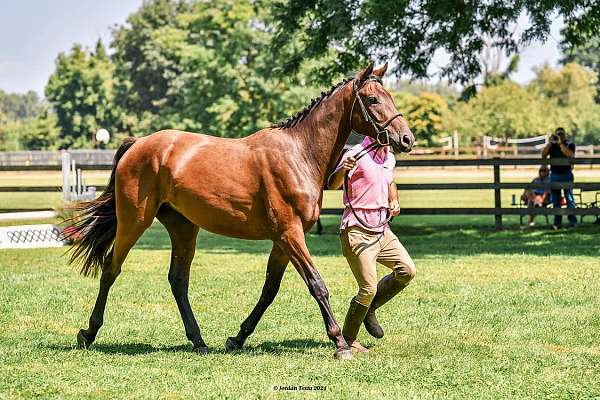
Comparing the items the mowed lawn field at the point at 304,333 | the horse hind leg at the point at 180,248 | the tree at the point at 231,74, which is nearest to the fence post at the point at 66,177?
the mowed lawn field at the point at 304,333

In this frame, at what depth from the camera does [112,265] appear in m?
8.03

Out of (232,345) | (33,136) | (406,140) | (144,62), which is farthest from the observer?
(33,136)

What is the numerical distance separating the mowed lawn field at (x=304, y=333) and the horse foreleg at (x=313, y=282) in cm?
15

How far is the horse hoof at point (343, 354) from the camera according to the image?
7062mm

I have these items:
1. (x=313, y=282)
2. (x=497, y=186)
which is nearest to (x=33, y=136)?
(x=497, y=186)

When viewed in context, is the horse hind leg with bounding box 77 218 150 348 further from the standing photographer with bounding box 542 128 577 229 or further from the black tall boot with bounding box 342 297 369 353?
the standing photographer with bounding box 542 128 577 229

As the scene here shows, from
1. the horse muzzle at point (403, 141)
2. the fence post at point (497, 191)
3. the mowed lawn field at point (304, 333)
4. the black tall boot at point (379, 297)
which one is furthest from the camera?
the fence post at point (497, 191)

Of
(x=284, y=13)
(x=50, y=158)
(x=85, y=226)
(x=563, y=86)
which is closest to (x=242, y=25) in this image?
(x=50, y=158)

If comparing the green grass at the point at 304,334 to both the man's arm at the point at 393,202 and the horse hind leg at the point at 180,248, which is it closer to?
the horse hind leg at the point at 180,248

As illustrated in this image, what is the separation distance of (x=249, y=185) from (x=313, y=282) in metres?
0.95

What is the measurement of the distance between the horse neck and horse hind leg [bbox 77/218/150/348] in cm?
158

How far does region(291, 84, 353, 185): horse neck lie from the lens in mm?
7352

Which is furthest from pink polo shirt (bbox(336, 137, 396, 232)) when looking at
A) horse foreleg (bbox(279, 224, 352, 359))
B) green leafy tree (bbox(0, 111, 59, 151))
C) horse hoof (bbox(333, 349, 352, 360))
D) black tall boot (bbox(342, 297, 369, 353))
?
green leafy tree (bbox(0, 111, 59, 151))

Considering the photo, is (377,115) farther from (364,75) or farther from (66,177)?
(66,177)
